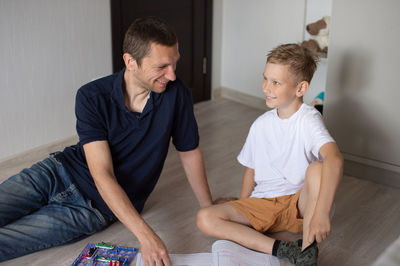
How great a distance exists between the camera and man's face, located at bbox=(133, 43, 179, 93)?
63.7 inches

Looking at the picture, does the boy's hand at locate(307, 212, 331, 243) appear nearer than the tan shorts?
Yes

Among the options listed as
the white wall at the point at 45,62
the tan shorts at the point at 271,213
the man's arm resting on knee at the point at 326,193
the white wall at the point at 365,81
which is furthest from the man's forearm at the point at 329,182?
the white wall at the point at 45,62

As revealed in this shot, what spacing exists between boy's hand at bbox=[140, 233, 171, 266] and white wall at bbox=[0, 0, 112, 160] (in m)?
1.28

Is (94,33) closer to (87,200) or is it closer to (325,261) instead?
(87,200)

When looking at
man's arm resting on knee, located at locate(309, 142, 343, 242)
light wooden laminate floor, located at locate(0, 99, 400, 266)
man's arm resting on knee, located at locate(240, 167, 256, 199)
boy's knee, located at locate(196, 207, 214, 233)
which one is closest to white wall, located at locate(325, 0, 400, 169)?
light wooden laminate floor, located at locate(0, 99, 400, 266)

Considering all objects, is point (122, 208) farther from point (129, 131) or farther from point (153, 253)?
point (129, 131)

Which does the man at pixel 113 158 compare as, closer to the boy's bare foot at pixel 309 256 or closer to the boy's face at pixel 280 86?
the boy's face at pixel 280 86

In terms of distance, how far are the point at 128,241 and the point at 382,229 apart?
989mm

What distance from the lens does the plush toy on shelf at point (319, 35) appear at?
2906 millimetres

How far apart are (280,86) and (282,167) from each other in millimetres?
297

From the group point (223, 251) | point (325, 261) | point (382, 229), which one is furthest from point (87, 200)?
point (382, 229)

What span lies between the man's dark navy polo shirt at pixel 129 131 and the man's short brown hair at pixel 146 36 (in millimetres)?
151

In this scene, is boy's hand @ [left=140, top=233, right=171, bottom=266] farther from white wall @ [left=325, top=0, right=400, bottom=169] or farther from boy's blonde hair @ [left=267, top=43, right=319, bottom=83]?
white wall @ [left=325, top=0, right=400, bottom=169]

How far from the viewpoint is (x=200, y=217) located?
1.84 m
